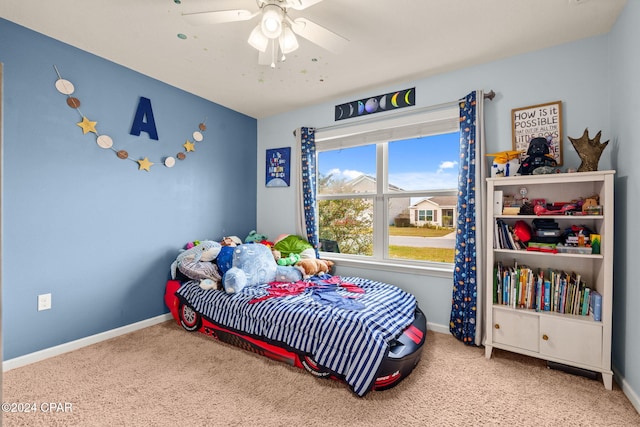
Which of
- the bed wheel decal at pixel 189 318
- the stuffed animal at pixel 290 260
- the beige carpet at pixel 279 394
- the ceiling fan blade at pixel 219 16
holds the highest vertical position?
the ceiling fan blade at pixel 219 16

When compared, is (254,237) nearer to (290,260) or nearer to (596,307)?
(290,260)

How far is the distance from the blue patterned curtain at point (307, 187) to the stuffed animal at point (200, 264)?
101 centimetres

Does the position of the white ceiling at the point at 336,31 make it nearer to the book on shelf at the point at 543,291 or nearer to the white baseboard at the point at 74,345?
the book on shelf at the point at 543,291

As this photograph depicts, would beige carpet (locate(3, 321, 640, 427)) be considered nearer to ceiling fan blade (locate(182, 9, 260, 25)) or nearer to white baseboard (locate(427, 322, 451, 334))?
white baseboard (locate(427, 322, 451, 334))

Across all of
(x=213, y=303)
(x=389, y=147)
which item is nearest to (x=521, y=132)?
(x=389, y=147)

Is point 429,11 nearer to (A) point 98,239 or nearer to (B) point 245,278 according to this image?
(B) point 245,278

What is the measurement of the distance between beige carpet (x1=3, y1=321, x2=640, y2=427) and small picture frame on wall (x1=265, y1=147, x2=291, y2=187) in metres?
2.12

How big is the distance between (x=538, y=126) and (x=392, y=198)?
1.38m

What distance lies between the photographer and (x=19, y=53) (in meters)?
2.23

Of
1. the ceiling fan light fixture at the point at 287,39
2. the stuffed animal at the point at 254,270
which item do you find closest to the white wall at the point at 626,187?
the ceiling fan light fixture at the point at 287,39

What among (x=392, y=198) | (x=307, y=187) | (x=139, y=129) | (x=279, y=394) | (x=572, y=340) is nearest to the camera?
(x=279, y=394)

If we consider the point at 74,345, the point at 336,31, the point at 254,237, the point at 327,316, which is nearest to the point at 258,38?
the point at 336,31

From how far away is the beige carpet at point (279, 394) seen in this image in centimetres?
173

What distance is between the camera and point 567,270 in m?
2.41
